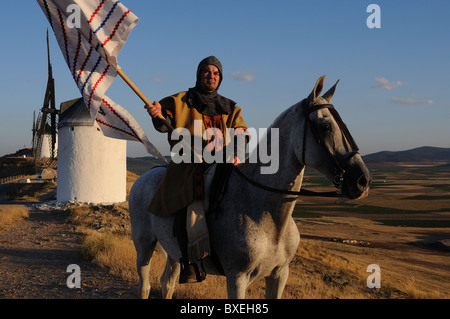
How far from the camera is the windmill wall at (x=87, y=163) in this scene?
65.7 ft

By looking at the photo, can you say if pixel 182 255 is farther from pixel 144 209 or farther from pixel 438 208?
pixel 438 208

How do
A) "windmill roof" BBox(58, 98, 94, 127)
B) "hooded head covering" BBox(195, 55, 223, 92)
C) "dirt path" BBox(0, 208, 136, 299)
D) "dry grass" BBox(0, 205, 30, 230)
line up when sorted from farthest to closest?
"windmill roof" BBox(58, 98, 94, 127) < "dry grass" BBox(0, 205, 30, 230) < "dirt path" BBox(0, 208, 136, 299) < "hooded head covering" BBox(195, 55, 223, 92)

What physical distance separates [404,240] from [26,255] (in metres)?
28.6

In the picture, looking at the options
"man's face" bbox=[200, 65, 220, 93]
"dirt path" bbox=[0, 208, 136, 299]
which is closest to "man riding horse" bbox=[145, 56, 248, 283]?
"man's face" bbox=[200, 65, 220, 93]

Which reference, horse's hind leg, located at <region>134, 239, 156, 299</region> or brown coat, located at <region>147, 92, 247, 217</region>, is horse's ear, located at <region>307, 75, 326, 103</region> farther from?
horse's hind leg, located at <region>134, 239, 156, 299</region>

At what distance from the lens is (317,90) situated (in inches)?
125

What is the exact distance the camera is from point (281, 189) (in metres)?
3.40

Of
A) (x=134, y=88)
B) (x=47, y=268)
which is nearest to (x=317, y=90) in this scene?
(x=134, y=88)

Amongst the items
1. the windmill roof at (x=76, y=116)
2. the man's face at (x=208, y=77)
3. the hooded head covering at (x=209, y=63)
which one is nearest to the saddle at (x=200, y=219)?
the man's face at (x=208, y=77)

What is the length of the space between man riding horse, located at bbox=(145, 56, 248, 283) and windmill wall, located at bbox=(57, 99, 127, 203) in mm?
16728

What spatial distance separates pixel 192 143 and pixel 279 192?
1.31 metres

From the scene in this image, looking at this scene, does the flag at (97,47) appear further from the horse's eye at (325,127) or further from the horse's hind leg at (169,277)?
the horse's eye at (325,127)

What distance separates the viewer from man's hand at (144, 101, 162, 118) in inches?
154
